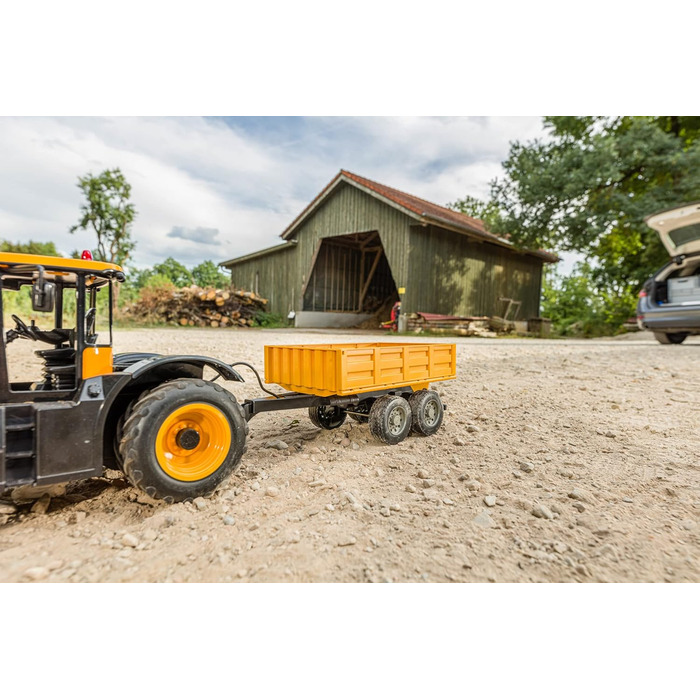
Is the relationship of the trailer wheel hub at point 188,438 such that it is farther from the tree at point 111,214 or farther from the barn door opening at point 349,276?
the barn door opening at point 349,276

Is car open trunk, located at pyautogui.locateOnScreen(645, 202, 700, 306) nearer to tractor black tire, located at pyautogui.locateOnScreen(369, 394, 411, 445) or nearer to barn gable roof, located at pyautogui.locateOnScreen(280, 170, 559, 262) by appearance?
barn gable roof, located at pyautogui.locateOnScreen(280, 170, 559, 262)

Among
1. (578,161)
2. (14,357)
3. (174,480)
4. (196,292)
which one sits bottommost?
(174,480)

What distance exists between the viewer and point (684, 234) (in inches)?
328

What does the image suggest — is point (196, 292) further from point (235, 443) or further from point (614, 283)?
point (614, 283)

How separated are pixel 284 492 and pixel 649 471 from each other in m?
2.73

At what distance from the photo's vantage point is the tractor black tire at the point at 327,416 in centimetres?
436

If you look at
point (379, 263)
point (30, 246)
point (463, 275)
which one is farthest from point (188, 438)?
point (379, 263)

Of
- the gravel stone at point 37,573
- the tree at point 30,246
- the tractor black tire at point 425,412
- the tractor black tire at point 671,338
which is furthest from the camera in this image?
the tractor black tire at point 671,338

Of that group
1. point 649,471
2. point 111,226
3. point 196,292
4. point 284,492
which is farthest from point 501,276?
point 284,492

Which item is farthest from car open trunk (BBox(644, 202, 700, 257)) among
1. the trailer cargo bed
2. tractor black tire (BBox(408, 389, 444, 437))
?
tractor black tire (BBox(408, 389, 444, 437))

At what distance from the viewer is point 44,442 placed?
2475mm

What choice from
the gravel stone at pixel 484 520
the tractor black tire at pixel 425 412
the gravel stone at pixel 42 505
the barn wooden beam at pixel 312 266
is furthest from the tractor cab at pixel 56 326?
the barn wooden beam at pixel 312 266

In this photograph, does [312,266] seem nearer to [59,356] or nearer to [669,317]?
[669,317]

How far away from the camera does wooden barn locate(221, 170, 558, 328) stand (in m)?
15.3
